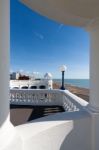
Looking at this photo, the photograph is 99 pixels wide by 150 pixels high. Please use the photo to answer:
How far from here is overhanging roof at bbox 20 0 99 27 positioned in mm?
→ 2681

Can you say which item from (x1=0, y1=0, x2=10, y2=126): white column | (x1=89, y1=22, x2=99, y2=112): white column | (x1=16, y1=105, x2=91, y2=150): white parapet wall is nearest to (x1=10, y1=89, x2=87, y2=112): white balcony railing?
(x1=89, y1=22, x2=99, y2=112): white column

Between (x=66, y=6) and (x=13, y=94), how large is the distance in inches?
229

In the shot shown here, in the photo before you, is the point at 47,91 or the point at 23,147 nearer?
the point at 23,147

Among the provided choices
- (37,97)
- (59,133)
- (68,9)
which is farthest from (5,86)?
(37,97)

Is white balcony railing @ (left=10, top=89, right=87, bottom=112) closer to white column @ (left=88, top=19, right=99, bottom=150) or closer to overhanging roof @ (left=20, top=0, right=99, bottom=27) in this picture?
white column @ (left=88, top=19, right=99, bottom=150)

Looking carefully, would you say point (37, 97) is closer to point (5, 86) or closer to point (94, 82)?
point (94, 82)

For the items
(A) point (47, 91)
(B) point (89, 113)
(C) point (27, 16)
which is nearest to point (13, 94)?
(A) point (47, 91)

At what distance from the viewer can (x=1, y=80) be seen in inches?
75.0

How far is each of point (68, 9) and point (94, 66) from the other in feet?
3.54

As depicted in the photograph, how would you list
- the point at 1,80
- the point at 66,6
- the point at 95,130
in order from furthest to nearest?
the point at 95,130 → the point at 66,6 → the point at 1,80

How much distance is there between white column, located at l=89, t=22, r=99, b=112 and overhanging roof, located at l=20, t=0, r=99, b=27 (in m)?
0.21

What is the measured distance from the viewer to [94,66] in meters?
3.31

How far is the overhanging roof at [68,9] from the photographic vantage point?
2681mm

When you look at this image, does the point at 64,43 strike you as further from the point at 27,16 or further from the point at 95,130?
Result: the point at 95,130
